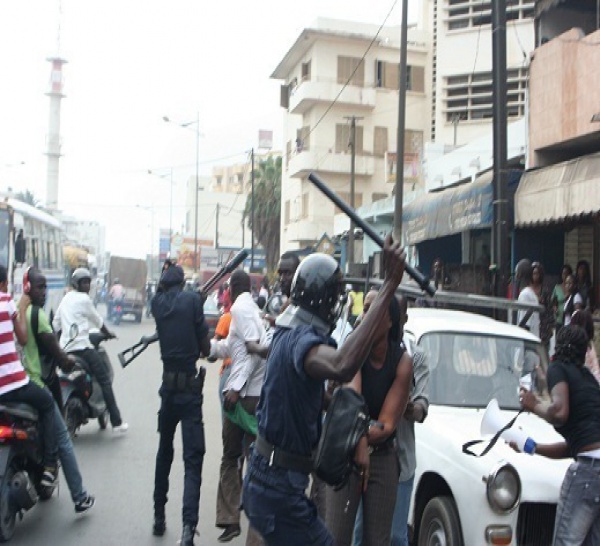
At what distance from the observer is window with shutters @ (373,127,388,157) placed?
1836 inches

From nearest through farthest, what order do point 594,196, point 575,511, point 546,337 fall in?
point 575,511 < point 546,337 < point 594,196

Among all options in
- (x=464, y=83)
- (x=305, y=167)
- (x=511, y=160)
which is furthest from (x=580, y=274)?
(x=305, y=167)

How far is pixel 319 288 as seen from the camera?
11.3 feet

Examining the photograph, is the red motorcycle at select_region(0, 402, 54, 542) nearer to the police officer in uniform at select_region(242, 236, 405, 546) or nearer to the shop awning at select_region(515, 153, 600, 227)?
the police officer in uniform at select_region(242, 236, 405, 546)

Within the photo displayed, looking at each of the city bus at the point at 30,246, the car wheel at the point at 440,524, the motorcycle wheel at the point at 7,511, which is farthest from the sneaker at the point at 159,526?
the city bus at the point at 30,246

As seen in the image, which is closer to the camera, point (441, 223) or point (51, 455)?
point (51, 455)

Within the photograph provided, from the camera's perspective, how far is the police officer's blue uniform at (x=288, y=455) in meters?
3.35

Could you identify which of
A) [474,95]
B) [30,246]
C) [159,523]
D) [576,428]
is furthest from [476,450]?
[474,95]

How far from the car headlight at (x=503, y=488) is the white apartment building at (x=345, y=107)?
131ft

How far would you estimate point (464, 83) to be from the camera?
34.4m

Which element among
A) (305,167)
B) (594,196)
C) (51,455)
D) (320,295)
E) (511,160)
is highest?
(305,167)

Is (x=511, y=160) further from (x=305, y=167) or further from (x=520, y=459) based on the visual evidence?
(x=305, y=167)

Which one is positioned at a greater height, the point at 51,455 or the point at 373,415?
the point at 373,415

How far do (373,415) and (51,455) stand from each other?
3164 millimetres
